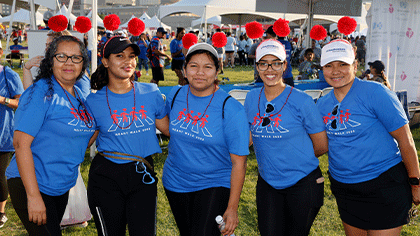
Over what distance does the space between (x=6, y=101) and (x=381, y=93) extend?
3.28 metres

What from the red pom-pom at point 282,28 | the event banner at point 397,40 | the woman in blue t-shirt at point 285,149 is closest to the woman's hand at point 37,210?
the woman in blue t-shirt at point 285,149

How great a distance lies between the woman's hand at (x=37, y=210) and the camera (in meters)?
2.12

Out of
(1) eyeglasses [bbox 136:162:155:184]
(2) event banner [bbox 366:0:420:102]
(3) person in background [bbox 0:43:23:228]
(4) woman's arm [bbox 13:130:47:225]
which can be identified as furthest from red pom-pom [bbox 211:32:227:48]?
(2) event banner [bbox 366:0:420:102]

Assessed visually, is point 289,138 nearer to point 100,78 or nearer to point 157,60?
point 100,78

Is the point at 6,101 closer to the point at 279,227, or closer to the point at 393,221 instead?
the point at 279,227

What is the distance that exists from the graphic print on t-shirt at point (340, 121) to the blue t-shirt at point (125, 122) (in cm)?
126

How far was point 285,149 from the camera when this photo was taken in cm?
243

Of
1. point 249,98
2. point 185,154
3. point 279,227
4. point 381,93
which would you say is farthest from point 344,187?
point 185,154

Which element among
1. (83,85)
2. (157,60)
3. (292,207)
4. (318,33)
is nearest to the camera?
(292,207)

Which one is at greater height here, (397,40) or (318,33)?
(397,40)

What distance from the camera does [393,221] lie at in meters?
2.40

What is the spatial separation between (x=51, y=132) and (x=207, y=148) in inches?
39.5

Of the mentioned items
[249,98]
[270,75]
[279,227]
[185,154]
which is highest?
[270,75]

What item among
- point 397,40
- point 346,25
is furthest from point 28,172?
point 397,40
